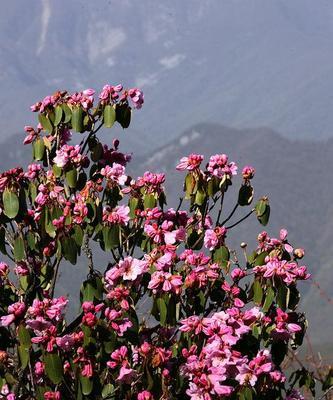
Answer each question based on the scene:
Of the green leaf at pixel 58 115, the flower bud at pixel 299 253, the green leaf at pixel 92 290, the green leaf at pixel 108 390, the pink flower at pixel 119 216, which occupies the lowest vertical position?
the green leaf at pixel 108 390

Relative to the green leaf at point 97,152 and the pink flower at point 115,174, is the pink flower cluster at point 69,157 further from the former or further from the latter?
the green leaf at point 97,152

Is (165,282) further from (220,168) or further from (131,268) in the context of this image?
(220,168)

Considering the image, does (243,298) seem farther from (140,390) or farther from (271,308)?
(140,390)

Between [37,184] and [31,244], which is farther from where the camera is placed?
[37,184]

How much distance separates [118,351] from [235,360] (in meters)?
0.61

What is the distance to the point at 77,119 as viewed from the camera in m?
5.33

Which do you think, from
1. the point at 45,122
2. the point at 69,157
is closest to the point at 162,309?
the point at 69,157

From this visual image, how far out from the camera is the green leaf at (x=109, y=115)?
17.5ft

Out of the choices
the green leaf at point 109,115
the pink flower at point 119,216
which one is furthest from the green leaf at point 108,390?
the green leaf at point 109,115

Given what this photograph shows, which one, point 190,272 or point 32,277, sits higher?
point 32,277

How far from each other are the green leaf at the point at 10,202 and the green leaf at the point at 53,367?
915 mm

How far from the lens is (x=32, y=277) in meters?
5.42

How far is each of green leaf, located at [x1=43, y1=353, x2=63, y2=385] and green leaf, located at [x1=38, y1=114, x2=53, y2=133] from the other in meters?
1.78

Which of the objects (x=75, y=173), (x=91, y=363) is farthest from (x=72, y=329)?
(x=75, y=173)
